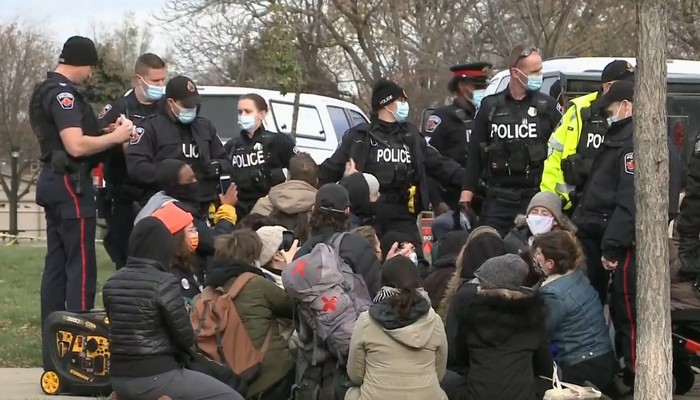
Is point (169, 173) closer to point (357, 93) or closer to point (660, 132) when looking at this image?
point (660, 132)

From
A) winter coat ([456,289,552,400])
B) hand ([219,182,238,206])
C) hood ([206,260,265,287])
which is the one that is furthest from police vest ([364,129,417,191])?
winter coat ([456,289,552,400])

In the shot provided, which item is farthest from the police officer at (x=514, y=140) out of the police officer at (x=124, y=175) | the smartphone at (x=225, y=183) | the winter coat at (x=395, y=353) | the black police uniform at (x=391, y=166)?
the winter coat at (x=395, y=353)

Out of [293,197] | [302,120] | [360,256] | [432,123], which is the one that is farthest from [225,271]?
[302,120]

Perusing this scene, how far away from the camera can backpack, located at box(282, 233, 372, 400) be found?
6301 mm

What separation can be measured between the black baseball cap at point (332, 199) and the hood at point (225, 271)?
1.82ft

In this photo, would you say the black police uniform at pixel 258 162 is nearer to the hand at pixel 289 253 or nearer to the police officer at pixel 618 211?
the hand at pixel 289 253

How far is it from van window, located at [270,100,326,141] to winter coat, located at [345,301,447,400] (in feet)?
30.7

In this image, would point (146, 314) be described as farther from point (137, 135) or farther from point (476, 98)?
point (476, 98)

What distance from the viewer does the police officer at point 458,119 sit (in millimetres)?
9859

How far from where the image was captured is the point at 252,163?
890 centimetres

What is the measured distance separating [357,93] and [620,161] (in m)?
26.6

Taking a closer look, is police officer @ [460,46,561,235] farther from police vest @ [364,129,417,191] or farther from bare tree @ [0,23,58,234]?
bare tree @ [0,23,58,234]

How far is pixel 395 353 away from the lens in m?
5.86

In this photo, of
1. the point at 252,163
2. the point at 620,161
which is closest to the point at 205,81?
the point at 252,163
